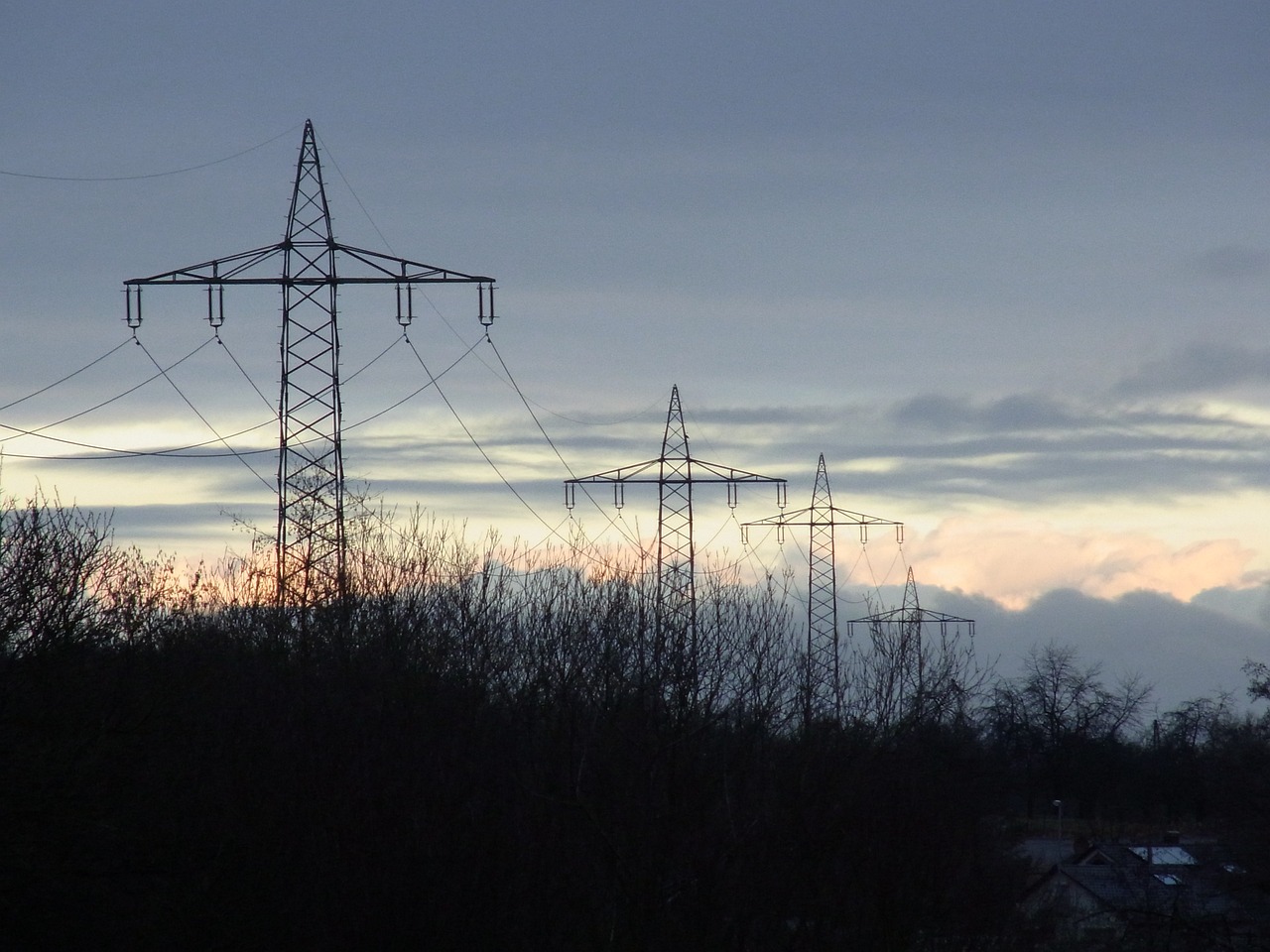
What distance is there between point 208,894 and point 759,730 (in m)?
10.7

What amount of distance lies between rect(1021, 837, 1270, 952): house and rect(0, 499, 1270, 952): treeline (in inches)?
100

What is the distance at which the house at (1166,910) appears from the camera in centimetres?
3006

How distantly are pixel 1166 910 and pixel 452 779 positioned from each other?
18.1 meters

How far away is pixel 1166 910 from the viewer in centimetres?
3169

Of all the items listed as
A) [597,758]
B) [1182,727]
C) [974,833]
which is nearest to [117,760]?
[597,758]

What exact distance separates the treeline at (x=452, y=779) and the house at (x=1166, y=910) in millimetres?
2551

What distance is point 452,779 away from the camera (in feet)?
74.5

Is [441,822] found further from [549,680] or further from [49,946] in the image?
[549,680]

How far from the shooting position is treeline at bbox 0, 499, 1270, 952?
699 inches

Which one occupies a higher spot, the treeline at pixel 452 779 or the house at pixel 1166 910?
the treeline at pixel 452 779

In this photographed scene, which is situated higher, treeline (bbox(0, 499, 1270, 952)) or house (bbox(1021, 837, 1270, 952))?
treeline (bbox(0, 499, 1270, 952))

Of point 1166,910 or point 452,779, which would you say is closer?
point 452,779

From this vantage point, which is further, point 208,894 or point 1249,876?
point 1249,876

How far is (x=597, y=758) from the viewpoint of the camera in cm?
2416
